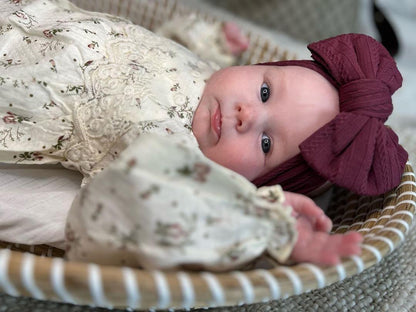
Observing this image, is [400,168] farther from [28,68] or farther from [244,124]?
[28,68]

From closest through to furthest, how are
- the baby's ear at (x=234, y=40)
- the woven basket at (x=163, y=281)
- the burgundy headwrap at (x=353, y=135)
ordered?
the woven basket at (x=163, y=281)
the burgundy headwrap at (x=353, y=135)
the baby's ear at (x=234, y=40)

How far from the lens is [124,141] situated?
0.81 metres

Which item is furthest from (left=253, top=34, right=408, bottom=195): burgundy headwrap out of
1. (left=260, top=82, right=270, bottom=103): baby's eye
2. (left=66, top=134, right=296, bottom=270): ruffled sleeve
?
(left=66, top=134, right=296, bottom=270): ruffled sleeve

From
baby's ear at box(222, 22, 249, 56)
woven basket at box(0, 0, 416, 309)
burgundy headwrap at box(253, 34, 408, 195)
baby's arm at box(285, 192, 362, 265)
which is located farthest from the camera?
baby's ear at box(222, 22, 249, 56)

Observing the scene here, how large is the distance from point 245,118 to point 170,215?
1.11 feet

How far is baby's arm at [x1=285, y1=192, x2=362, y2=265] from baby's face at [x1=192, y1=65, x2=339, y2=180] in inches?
6.6

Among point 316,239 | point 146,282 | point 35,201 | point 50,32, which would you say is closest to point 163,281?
point 146,282

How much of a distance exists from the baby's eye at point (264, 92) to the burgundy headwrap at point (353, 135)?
105mm

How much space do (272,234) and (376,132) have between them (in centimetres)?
31

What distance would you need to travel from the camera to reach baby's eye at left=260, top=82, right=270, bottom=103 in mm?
913

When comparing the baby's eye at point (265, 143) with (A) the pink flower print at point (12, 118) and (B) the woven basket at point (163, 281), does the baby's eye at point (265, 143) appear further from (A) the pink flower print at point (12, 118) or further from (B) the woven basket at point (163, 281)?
(A) the pink flower print at point (12, 118)

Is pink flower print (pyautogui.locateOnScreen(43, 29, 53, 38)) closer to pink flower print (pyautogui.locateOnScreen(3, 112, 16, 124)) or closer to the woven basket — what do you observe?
pink flower print (pyautogui.locateOnScreen(3, 112, 16, 124))

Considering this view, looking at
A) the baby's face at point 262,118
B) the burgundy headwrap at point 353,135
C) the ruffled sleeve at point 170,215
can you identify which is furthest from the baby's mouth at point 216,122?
the ruffled sleeve at point 170,215

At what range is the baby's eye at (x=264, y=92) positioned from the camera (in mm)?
913
